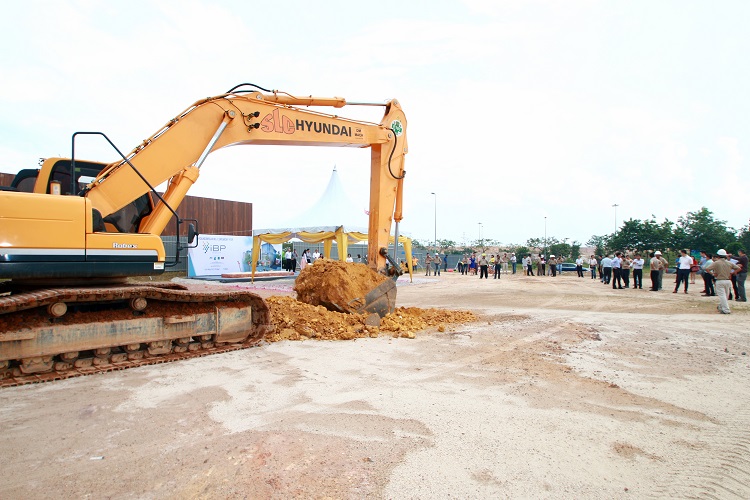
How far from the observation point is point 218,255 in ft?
76.1

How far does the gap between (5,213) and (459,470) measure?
15.9ft

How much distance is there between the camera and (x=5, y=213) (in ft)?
15.5

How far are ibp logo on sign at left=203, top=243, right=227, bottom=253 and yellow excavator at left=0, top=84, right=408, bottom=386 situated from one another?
16099 millimetres

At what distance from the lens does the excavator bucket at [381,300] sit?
27.0 ft

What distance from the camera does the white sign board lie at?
22328mm

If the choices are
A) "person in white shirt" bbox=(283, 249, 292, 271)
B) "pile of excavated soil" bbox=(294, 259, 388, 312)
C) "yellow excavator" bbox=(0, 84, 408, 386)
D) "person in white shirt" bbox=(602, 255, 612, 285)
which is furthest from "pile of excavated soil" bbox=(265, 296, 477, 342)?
"person in white shirt" bbox=(283, 249, 292, 271)

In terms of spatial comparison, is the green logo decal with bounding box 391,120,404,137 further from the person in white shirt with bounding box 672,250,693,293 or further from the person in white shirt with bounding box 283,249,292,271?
the person in white shirt with bounding box 283,249,292,271

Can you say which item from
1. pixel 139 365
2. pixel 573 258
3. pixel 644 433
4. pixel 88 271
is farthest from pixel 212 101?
pixel 573 258

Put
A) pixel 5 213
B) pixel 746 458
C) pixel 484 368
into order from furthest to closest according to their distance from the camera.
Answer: pixel 484 368
pixel 5 213
pixel 746 458

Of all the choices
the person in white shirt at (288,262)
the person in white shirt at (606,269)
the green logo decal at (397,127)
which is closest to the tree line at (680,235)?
the person in white shirt at (606,269)

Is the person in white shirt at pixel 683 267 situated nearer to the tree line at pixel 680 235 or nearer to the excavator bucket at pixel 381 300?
the excavator bucket at pixel 381 300

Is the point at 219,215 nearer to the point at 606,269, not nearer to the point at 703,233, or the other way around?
the point at 606,269

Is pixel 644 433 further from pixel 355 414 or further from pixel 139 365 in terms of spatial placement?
pixel 139 365

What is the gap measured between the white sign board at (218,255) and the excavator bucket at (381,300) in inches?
614
